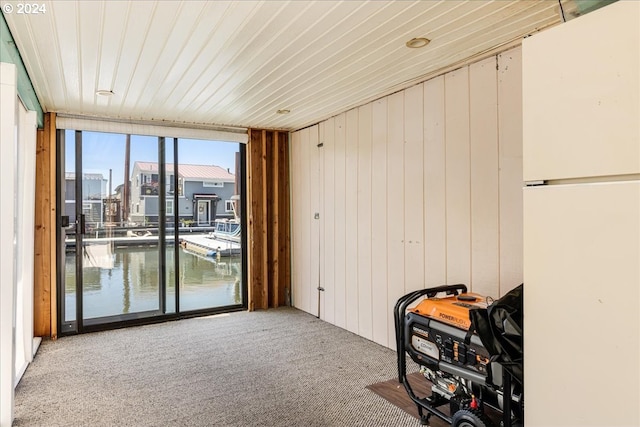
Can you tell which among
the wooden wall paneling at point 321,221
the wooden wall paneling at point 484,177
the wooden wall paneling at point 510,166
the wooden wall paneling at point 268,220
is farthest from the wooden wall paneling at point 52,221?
the wooden wall paneling at point 510,166

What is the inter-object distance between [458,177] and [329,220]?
6.28ft

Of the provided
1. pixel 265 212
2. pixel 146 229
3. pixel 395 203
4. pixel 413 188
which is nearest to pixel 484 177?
pixel 413 188

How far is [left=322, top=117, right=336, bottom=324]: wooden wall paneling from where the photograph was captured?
456 cm

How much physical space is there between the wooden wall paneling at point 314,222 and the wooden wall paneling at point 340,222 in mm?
415

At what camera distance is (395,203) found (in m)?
3.63

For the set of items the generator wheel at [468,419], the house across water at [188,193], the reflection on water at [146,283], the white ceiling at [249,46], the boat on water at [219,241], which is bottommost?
the generator wheel at [468,419]

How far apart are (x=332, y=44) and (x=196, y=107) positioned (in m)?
2.00

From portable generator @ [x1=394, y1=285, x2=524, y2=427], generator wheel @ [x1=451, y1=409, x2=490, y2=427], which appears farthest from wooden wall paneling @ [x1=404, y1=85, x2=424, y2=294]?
generator wheel @ [x1=451, y1=409, x2=490, y2=427]

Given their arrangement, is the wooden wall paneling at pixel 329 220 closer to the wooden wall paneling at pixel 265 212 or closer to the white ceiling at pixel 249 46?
the white ceiling at pixel 249 46

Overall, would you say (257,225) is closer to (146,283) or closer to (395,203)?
(146,283)

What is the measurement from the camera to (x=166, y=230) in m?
4.79

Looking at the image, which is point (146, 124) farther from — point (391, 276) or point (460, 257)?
point (460, 257)

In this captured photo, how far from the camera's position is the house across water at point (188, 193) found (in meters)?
4.65

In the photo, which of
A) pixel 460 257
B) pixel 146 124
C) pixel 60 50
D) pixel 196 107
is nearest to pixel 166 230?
pixel 146 124
